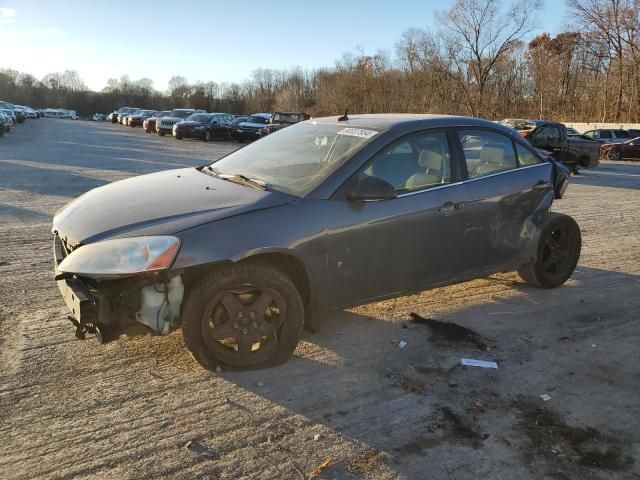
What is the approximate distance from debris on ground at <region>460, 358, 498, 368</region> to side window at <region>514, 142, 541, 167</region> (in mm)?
2097

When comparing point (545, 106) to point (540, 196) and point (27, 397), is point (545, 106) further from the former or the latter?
point (27, 397)

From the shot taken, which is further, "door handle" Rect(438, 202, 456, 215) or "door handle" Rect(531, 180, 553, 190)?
"door handle" Rect(531, 180, 553, 190)

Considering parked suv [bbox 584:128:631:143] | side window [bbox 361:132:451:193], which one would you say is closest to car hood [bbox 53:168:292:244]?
side window [bbox 361:132:451:193]

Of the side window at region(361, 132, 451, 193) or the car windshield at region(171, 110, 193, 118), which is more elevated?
the car windshield at region(171, 110, 193, 118)

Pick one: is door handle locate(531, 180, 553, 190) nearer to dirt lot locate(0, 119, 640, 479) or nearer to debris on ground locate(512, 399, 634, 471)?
dirt lot locate(0, 119, 640, 479)

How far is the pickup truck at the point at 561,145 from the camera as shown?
16.7m

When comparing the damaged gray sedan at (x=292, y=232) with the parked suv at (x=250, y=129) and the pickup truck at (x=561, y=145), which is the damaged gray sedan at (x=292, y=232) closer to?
the pickup truck at (x=561, y=145)

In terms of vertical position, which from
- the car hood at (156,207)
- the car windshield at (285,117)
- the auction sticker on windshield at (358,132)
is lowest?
the car hood at (156,207)

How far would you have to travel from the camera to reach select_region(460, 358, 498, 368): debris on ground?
3.74 m

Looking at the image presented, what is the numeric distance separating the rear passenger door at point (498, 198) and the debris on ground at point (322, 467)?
7.21 ft

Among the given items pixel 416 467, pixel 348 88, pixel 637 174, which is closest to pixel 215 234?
pixel 416 467

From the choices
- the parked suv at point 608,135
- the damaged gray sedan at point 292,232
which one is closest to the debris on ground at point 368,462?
the damaged gray sedan at point 292,232

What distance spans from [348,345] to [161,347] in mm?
1378

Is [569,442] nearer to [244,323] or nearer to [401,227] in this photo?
[401,227]
